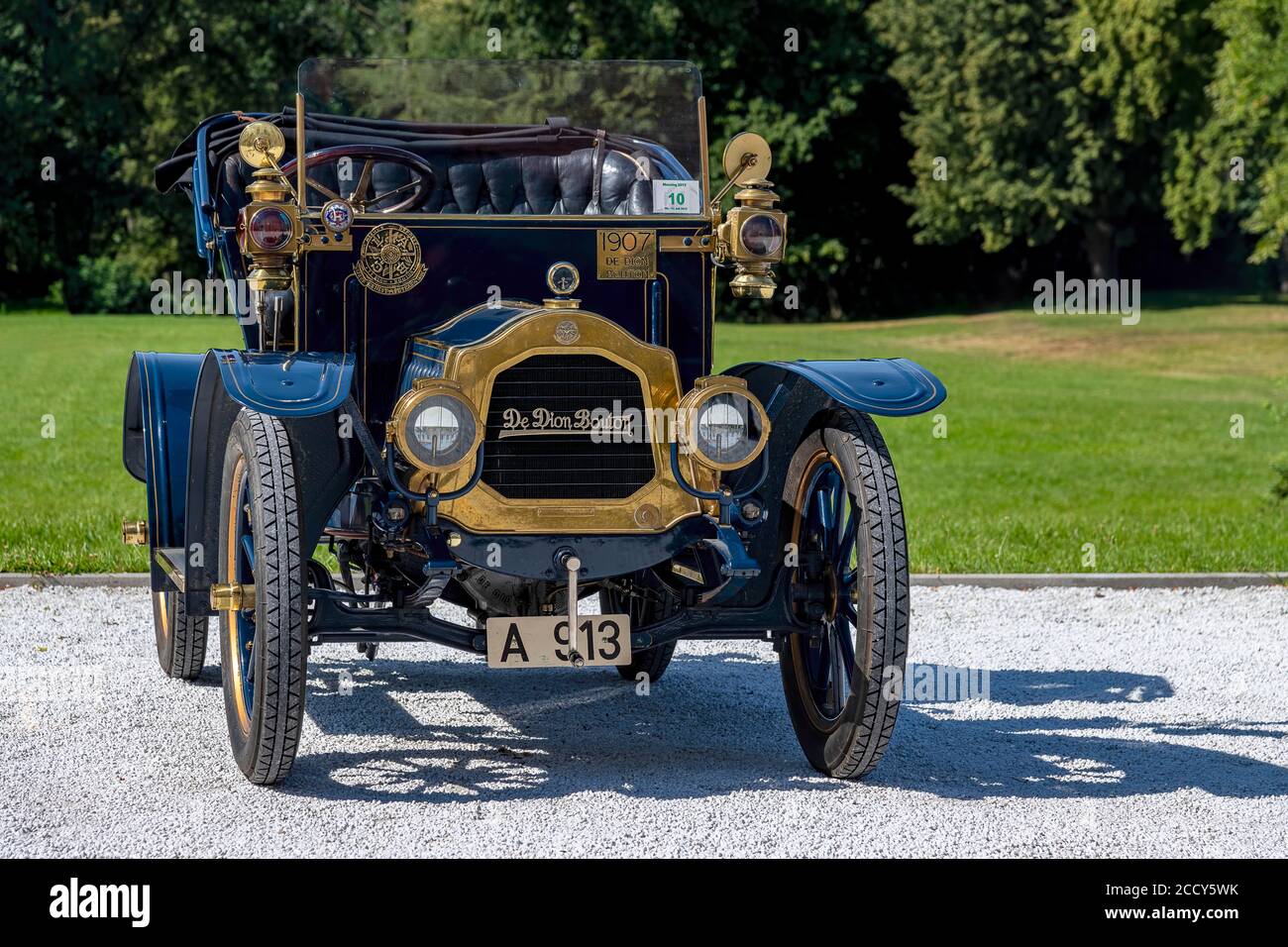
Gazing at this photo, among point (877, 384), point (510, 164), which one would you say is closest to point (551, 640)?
point (877, 384)

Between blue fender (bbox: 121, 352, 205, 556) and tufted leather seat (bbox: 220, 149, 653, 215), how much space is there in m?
1.12

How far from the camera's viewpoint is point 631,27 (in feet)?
145

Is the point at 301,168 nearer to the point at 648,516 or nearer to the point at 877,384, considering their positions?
the point at 648,516

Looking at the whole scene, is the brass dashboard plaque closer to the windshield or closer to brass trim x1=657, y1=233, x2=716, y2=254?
brass trim x1=657, y1=233, x2=716, y2=254

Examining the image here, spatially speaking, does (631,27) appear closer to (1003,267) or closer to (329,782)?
(1003,267)

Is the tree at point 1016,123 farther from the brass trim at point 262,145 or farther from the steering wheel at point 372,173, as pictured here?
the brass trim at point 262,145

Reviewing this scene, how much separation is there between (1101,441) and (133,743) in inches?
547

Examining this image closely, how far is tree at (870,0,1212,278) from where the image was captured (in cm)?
4334

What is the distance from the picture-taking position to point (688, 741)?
20.9ft

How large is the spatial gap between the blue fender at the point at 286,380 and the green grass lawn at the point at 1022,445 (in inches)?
188

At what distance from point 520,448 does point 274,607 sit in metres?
0.94

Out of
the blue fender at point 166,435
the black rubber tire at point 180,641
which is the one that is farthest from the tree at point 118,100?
the blue fender at point 166,435

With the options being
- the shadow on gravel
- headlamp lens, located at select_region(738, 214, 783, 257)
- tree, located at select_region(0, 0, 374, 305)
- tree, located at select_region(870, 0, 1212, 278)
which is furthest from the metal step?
tree, located at select_region(0, 0, 374, 305)
